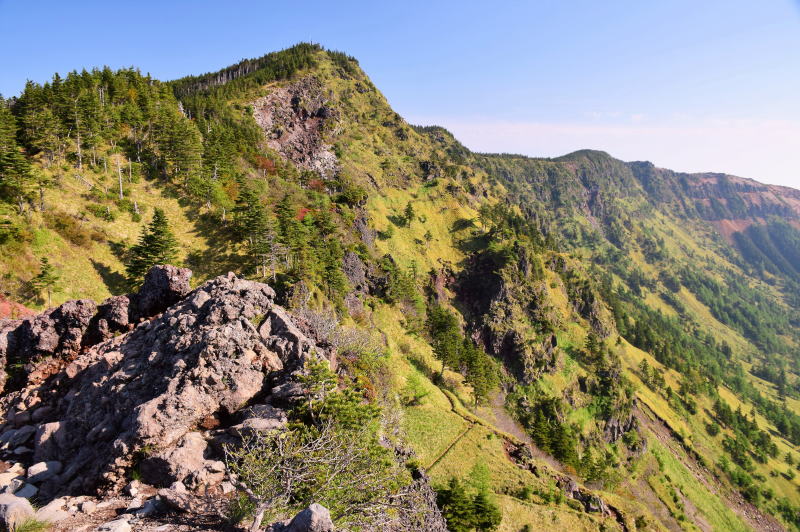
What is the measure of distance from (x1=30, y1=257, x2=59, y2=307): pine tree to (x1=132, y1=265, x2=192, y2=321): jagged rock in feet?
75.5

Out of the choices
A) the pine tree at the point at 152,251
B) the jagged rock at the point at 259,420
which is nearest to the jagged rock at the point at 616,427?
the jagged rock at the point at 259,420

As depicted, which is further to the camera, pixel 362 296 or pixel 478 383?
pixel 362 296

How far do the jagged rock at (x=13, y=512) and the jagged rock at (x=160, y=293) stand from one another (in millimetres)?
21764

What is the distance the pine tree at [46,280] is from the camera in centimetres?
4700

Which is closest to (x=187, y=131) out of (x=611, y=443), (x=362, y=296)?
(x=362, y=296)

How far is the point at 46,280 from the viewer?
4741 centimetres

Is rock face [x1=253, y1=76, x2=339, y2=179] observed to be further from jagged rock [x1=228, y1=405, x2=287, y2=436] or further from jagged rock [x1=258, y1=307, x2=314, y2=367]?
jagged rock [x1=228, y1=405, x2=287, y2=436]

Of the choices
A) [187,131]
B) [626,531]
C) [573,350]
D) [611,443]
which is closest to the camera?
[626,531]

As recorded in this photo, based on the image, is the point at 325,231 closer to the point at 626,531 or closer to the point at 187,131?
the point at 187,131

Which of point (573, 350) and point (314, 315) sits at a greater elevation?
point (314, 315)

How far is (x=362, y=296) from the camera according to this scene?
8650 centimetres

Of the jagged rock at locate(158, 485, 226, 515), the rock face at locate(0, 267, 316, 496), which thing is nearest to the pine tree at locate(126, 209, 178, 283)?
the rock face at locate(0, 267, 316, 496)

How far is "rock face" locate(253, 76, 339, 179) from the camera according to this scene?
135m

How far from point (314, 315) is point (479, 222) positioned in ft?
365
